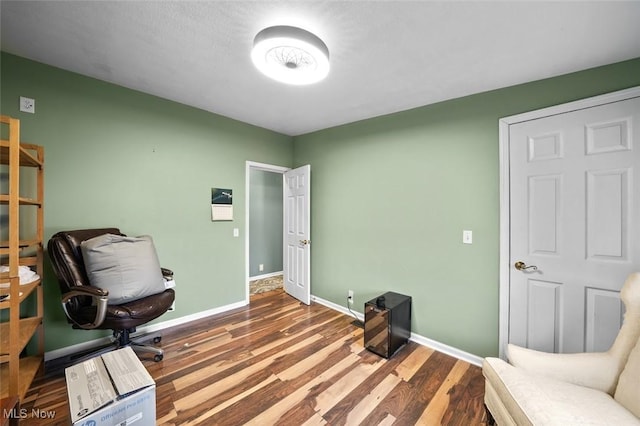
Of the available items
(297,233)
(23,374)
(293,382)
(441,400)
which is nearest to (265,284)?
(297,233)

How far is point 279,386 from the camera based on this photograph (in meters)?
1.83

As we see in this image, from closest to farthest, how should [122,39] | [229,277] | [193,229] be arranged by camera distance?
1. [122,39]
2. [193,229]
3. [229,277]

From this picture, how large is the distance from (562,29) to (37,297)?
4095mm

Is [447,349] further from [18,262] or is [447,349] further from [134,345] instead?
[18,262]

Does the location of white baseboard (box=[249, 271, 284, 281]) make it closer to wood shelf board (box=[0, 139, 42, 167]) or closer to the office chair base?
the office chair base

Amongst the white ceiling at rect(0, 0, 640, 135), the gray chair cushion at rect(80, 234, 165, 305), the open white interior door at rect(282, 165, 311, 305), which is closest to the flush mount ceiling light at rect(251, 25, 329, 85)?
the white ceiling at rect(0, 0, 640, 135)

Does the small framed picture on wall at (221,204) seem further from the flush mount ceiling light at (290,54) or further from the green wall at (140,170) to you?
the flush mount ceiling light at (290,54)

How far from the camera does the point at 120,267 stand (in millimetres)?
1918

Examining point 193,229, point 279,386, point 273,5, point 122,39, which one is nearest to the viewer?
point 273,5

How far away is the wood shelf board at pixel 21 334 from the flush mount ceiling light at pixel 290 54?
2211 millimetres

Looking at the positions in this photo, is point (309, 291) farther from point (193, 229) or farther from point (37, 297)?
point (37, 297)

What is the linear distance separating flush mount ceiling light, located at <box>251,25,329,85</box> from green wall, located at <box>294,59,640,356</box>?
1.35 m

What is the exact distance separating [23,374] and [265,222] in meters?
3.51

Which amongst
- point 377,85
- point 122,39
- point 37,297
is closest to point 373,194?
point 377,85
